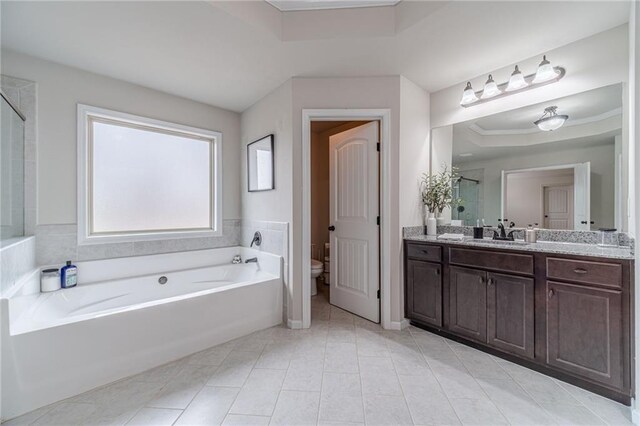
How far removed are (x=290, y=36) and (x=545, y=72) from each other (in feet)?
6.42

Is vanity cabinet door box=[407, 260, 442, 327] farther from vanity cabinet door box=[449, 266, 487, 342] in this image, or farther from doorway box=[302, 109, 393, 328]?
doorway box=[302, 109, 393, 328]

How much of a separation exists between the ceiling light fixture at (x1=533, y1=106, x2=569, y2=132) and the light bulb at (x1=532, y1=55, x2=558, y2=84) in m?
0.24

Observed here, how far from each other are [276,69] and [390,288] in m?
2.27

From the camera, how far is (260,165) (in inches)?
116

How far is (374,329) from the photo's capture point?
2459 millimetres

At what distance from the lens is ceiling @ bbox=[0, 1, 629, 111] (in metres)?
1.64

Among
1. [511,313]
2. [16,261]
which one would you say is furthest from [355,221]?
[16,261]

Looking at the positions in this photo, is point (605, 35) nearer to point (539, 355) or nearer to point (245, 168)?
point (539, 355)

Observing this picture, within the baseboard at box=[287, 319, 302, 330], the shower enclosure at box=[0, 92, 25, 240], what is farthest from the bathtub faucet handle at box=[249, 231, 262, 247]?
the shower enclosure at box=[0, 92, 25, 240]

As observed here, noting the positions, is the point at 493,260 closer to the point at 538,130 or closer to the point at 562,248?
the point at 562,248

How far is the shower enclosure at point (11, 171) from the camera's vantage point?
71.7 inches

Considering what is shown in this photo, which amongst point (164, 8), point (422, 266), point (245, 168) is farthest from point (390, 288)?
point (164, 8)

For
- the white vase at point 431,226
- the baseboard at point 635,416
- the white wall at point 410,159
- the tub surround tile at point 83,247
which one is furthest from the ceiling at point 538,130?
the tub surround tile at point 83,247

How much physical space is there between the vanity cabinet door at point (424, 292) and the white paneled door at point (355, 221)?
0.32 meters
